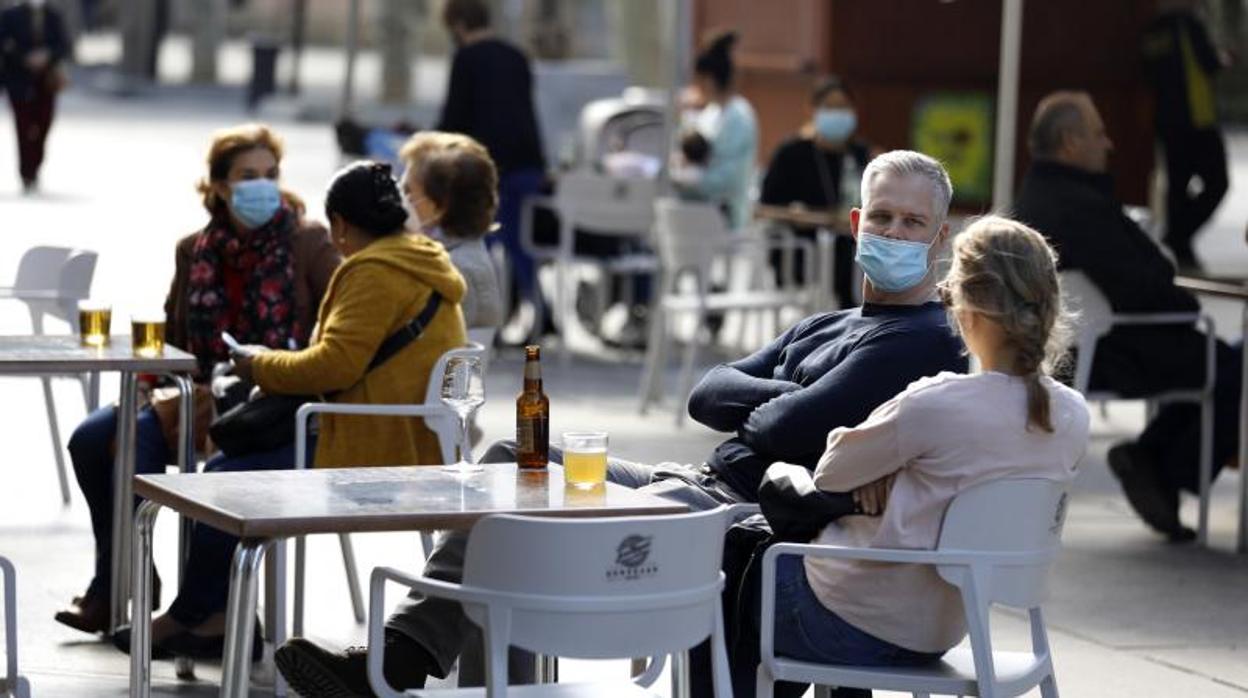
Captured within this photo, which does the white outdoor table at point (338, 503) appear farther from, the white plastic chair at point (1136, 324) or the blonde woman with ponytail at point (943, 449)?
the white plastic chair at point (1136, 324)

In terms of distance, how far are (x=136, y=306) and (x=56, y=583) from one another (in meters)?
6.91

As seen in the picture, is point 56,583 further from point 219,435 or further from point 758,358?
point 758,358

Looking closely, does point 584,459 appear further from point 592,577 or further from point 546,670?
point 592,577

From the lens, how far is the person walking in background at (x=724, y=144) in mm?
14219

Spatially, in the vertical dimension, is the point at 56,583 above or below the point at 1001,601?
below

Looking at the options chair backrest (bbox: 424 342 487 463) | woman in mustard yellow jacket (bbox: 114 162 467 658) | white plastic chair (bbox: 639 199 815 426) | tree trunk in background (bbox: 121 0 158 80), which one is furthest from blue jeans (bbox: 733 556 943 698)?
tree trunk in background (bbox: 121 0 158 80)

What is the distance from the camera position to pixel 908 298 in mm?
5656

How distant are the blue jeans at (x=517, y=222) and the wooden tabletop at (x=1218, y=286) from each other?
4856 mm

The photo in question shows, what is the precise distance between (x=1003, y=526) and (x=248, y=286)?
2915mm

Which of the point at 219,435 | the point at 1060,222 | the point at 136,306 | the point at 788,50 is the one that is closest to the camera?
the point at 219,435

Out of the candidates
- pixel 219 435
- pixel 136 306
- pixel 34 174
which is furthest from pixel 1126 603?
pixel 34 174

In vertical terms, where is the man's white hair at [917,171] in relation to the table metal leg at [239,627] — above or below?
above

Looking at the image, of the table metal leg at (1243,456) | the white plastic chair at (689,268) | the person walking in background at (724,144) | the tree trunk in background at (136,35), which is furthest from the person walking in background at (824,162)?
the tree trunk in background at (136,35)

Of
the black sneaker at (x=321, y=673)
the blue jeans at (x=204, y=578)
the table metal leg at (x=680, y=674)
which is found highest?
the table metal leg at (x=680, y=674)
